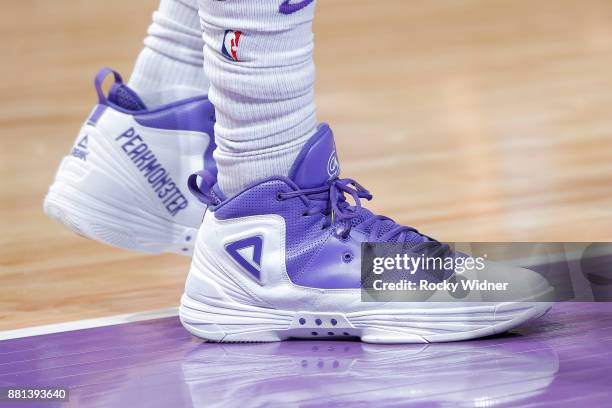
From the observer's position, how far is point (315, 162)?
137 centimetres

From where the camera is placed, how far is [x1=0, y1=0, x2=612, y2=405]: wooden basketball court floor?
1.83 metres

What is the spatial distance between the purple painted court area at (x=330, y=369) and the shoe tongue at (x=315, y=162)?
0.62ft

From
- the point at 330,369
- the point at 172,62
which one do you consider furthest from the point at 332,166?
the point at 172,62

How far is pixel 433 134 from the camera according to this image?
8.48 ft

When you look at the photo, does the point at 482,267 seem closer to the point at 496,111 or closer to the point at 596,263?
the point at 596,263

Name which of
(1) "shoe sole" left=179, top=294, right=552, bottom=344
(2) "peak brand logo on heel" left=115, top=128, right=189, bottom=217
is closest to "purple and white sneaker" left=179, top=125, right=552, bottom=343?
(1) "shoe sole" left=179, top=294, right=552, bottom=344

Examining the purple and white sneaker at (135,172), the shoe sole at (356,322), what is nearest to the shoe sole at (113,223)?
the purple and white sneaker at (135,172)

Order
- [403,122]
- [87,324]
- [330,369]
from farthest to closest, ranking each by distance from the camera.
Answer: [403,122] → [87,324] → [330,369]

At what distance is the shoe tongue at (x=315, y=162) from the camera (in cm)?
136

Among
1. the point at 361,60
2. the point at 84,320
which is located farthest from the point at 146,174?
the point at 361,60

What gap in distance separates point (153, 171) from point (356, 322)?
43 centimetres

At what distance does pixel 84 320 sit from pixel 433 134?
121 centimetres
